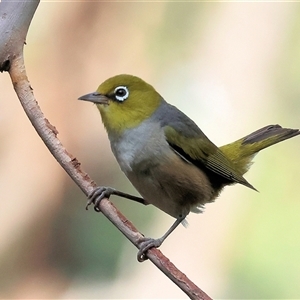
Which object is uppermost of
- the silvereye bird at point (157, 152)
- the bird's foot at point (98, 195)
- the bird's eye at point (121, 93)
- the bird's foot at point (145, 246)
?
the bird's eye at point (121, 93)

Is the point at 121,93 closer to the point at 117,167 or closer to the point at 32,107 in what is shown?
the point at 32,107

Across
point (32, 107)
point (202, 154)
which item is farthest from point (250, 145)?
point (32, 107)

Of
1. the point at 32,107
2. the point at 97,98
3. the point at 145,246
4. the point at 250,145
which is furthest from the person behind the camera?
the point at 250,145

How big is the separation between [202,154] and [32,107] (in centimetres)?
63

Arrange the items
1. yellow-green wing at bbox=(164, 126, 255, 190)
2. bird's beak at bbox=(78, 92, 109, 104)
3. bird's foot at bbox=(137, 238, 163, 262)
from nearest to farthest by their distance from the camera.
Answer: bird's foot at bbox=(137, 238, 163, 262) < bird's beak at bbox=(78, 92, 109, 104) < yellow-green wing at bbox=(164, 126, 255, 190)

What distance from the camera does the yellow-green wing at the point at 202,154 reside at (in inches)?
55.6

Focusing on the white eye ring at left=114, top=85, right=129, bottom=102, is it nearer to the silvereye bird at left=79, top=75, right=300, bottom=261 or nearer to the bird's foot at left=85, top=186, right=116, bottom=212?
the silvereye bird at left=79, top=75, right=300, bottom=261

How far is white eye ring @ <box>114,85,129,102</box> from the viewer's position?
1.32 metres

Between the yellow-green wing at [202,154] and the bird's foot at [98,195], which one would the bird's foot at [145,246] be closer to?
the bird's foot at [98,195]

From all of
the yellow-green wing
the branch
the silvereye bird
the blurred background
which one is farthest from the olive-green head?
the blurred background

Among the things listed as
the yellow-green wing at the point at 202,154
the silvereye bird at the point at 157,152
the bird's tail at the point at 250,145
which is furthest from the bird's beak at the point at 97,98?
the bird's tail at the point at 250,145

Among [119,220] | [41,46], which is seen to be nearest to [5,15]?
[119,220]

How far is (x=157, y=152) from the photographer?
133cm

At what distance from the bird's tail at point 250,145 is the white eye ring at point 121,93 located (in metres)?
0.50
